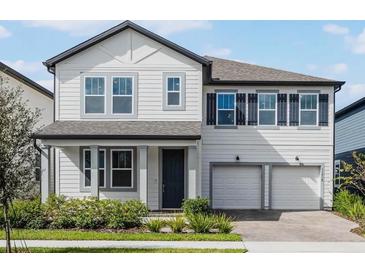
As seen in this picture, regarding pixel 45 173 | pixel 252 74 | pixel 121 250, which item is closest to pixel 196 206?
pixel 121 250

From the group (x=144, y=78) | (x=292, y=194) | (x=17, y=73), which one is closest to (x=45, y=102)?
(x=17, y=73)

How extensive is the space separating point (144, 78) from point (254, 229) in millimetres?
7629

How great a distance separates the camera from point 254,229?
14406mm

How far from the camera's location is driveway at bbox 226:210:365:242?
42.6ft

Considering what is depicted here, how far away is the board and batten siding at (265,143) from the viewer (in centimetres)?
2000

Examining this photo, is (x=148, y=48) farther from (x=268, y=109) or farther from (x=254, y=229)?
Answer: (x=254, y=229)

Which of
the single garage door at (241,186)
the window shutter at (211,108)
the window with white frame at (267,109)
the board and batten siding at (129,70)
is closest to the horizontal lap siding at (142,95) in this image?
the board and batten siding at (129,70)

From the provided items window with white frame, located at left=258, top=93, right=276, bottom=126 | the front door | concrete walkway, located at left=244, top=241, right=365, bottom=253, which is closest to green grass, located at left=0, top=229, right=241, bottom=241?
concrete walkway, located at left=244, top=241, right=365, bottom=253

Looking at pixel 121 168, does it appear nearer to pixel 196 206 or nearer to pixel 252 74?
pixel 196 206

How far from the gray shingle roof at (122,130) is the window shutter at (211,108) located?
6.70 ft

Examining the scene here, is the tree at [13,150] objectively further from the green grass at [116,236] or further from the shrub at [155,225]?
the shrub at [155,225]

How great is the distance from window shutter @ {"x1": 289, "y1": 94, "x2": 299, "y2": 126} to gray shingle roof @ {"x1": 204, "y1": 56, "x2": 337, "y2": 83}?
2.54 ft

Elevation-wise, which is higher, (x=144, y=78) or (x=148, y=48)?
(x=148, y=48)

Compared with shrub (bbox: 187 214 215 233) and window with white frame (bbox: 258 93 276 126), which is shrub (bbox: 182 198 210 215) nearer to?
shrub (bbox: 187 214 215 233)
